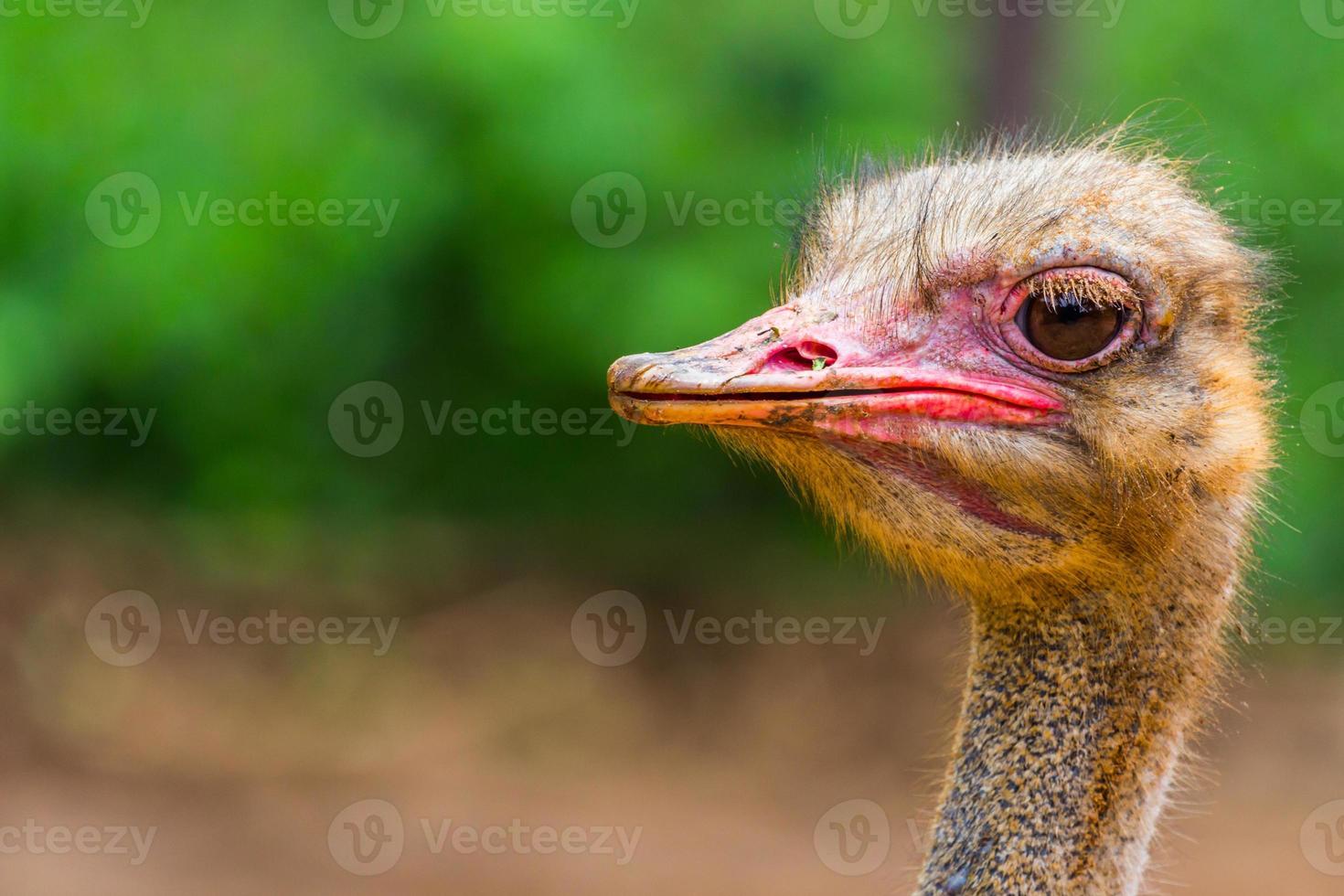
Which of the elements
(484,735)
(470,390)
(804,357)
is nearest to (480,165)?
(470,390)

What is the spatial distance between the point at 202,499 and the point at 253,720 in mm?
853

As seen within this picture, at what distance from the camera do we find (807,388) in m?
2.06

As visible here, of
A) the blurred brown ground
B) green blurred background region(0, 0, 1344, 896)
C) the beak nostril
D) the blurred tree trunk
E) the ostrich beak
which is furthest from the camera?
green blurred background region(0, 0, 1344, 896)

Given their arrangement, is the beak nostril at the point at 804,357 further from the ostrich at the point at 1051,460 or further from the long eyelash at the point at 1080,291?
the long eyelash at the point at 1080,291

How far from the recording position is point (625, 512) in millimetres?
6238

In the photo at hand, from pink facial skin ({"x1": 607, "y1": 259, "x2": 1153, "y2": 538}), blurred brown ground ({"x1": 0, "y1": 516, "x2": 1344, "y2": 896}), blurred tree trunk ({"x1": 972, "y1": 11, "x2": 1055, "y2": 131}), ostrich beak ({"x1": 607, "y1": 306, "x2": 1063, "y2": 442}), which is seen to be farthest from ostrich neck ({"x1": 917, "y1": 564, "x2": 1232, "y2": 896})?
blurred brown ground ({"x1": 0, "y1": 516, "x2": 1344, "y2": 896})

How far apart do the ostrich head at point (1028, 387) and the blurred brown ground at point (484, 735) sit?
2854 mm

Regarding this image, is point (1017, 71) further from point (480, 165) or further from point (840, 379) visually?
point (840, 379)

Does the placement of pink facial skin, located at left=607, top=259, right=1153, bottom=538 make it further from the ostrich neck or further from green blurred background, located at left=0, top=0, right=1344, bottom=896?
green blurred background, located at left=0, top=0, right=1344, bottom=896

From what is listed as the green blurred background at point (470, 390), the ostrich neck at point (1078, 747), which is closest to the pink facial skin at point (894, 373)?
the ostrich neck at point (1078, 747)

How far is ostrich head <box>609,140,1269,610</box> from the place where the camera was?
82.4 inches

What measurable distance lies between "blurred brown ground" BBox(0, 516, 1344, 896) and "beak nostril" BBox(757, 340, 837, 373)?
2.99 meters

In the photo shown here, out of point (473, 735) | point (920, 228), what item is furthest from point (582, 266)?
point (920, 228)

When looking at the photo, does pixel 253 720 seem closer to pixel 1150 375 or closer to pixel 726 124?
pixel 726 124
